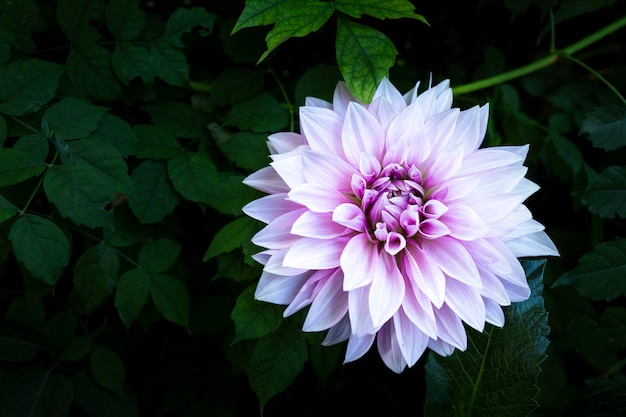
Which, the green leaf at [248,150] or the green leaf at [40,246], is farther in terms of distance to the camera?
the green leaf at [248,150]

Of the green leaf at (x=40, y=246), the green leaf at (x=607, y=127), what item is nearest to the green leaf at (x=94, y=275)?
the green leaf at (x=40, y=246)

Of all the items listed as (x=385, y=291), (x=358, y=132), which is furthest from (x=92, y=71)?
(x=385, y=291)

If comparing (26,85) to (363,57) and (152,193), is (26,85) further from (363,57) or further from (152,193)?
(363,57)

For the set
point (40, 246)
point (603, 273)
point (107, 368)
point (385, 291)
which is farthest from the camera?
point (107, 368)

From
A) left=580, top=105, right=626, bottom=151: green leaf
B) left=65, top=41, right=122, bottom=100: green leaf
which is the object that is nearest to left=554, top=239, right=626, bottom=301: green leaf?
left=580, top=105, right=626, bottom=151: green leaf

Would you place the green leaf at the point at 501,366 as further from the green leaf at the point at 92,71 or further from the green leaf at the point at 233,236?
the green leaf at the point at 92,71

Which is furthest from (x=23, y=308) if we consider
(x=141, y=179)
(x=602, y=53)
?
(x=602, y=53)

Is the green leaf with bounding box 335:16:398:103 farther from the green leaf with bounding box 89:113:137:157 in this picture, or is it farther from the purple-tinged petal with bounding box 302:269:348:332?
the green leaf with bounding box 89:113:137:157
